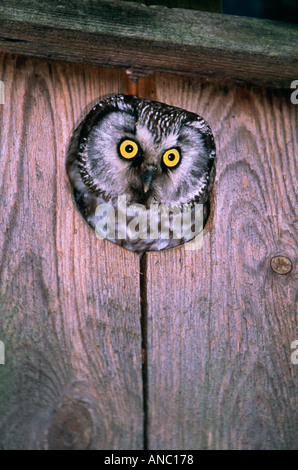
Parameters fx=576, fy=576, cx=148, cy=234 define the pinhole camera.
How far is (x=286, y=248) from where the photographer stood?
1.90 m

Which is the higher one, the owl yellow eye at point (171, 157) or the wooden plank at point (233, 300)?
the owl yellow eye at point (171, 157)

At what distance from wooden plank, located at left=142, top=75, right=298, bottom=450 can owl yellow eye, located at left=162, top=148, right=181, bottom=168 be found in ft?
0.71

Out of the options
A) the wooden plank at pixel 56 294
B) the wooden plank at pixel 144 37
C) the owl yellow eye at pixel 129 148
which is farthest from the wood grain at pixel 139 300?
the owl yellow eye at pixel 129 148

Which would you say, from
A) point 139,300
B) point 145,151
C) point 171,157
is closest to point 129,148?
point 145,151

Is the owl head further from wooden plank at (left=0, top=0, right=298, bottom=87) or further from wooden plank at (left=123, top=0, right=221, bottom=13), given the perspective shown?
wooden plank at (left=123, top=0, right=221, bottom=13)

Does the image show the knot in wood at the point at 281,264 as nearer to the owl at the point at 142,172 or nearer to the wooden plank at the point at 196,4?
the owl at the point at 142,172

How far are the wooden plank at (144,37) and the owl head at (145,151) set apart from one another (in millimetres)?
194

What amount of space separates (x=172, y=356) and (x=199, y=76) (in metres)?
0.95

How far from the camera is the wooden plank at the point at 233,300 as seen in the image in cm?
169

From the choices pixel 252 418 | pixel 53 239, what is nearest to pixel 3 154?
pixel 53 239

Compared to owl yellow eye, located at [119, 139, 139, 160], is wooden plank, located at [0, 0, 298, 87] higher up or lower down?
higher up

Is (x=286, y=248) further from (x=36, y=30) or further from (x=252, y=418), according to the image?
(x=36, y=30)

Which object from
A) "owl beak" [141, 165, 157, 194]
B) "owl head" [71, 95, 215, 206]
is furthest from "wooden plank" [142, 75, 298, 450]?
"owl beak" [141, 165, 157, 194]

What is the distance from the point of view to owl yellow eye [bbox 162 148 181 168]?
2.14 meters
